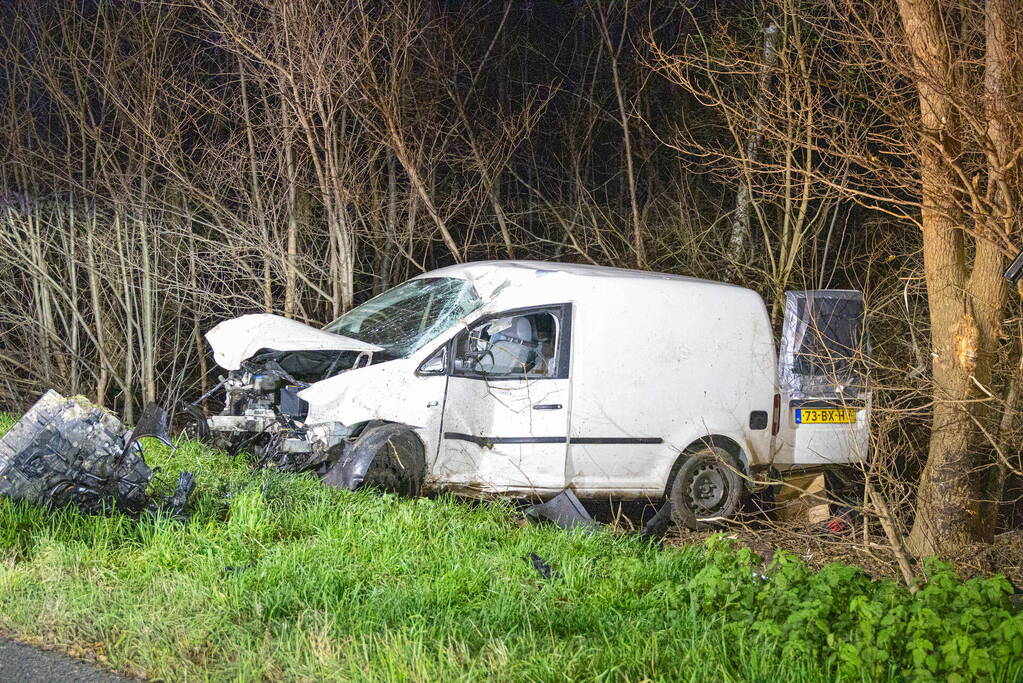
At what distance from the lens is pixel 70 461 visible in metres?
6.02

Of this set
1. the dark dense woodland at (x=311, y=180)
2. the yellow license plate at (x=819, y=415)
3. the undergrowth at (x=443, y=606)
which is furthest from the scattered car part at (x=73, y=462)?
the yellow license plate at (x=819, y=415)

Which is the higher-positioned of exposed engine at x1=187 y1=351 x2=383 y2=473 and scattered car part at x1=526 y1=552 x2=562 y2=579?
exposed engine at x1=187 y1=351 x2=383 y2=473

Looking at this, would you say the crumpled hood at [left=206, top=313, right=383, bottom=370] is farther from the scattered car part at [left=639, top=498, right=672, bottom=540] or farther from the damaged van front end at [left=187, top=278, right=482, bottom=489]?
the scattered car part at [left=639, top=498, right=672, bottom=540]

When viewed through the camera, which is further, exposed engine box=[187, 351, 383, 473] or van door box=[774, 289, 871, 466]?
van door box=[774, 289, 871, 466]

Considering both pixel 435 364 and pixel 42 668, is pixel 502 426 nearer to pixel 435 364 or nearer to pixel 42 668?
pixel 435 364

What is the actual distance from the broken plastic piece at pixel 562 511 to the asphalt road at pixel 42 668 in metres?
3.37

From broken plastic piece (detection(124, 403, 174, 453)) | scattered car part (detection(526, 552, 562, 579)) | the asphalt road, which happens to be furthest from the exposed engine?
the asphalt road

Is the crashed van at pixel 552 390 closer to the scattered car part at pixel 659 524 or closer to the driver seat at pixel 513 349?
the driver seat at pixel 513 349

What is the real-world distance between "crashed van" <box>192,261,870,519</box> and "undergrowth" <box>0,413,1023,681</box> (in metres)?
1.15

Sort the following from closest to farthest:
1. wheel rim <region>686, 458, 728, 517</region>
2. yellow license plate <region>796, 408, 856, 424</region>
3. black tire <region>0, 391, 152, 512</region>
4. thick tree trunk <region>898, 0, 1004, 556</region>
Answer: black tire <region>0, 391, 152, 512</region>
thick tree trunk <region>898, 0, 1004, 556</region>
wheel rim <region>686, 458, 728, 517</region>
yellow license plate <region>796, 408, 856, 424</region>

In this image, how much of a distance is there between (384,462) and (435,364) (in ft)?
2.60

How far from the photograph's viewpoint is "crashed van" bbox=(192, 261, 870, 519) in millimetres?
7145

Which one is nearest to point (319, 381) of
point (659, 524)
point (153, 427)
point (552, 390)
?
point (153, 427)

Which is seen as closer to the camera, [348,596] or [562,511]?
[348,596]
